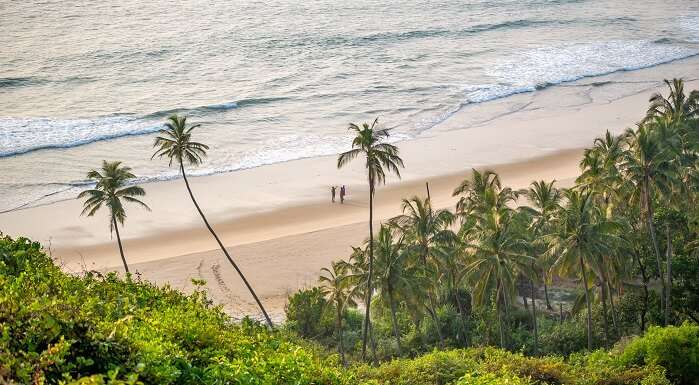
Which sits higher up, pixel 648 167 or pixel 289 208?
pixel 289 208

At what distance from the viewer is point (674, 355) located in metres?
28.6

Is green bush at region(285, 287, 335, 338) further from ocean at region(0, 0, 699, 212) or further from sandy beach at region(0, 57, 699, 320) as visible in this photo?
ocean at region(0, 0, 699, 212)

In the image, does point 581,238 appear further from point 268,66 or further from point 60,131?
point 268,66

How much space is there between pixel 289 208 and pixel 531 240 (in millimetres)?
21803

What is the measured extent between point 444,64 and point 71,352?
7620cm

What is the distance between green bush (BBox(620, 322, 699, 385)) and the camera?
2845cm

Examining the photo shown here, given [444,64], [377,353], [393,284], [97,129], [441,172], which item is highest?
[444,64]

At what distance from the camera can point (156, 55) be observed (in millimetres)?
88562

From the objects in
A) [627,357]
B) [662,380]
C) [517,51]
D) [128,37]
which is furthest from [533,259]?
[128,37]

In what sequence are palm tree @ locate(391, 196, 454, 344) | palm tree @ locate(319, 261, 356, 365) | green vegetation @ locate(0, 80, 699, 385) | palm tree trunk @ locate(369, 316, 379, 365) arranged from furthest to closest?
palm tree trunk @ locate(369, 316, 379, 365) < palm tree @ locate(391, 196, 454, 344) < palm tree @ locate(319, 261, 356, 365) < green vegetation @ locate(0, 80, 699, 385)

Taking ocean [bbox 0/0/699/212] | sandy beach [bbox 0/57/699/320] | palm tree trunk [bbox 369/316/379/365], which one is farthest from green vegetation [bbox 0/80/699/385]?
ocean [bbox 0/0/699/212]

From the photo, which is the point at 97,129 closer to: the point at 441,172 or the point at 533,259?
the point at 441,172

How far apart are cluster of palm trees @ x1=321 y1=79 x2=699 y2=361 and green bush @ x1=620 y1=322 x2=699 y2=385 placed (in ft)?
14.9

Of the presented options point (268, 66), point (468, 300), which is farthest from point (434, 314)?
point (268, 66)
